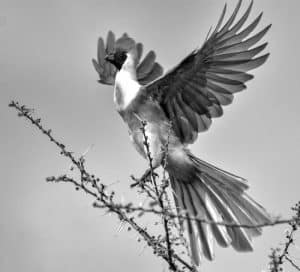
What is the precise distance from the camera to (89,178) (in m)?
3.64

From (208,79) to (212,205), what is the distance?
4.26 ft

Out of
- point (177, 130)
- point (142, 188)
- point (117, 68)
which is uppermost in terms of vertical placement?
point (117, 68)

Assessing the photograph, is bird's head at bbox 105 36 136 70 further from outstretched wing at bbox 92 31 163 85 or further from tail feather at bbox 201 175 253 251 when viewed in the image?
tail feather at bbox 201 175 253 251

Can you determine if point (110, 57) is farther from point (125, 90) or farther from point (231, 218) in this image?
point (231, 218)

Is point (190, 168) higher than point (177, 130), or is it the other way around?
point (177, 130)

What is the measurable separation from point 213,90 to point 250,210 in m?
1.29

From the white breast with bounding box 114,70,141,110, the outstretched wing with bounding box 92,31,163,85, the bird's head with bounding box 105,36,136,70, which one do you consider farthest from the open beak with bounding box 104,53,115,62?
the white breast with bounding box 114,70,141,110

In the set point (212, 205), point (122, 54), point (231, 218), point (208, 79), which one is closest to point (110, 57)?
point (122, 54)

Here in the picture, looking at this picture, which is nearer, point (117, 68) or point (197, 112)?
point (197, 112)

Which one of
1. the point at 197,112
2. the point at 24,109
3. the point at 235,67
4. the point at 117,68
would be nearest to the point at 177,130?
the point at 197,112

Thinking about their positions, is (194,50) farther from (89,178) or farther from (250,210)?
(89,178)

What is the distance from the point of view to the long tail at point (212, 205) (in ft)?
18.7

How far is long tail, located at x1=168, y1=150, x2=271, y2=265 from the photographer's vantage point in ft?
18.7

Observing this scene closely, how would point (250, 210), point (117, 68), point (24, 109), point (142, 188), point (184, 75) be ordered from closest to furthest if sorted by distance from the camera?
point (142, 188) < point (24, 109) < point (250, 210) < point (184, 75) < point (117, 68)
